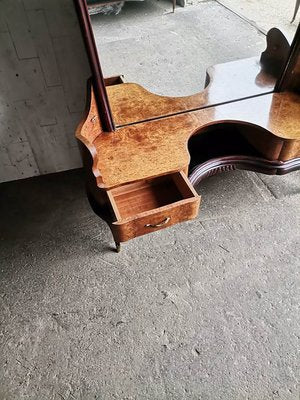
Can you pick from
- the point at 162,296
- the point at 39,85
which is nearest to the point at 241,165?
the point at 162,296

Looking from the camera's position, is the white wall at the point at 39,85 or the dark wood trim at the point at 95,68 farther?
the white wall at the point at 39,85

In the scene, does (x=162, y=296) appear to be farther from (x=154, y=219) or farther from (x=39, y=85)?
(x=39, y=85)

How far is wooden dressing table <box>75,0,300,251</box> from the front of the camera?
813 mm

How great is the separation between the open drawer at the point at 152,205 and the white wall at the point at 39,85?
0.46m

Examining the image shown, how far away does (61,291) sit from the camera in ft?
3.37

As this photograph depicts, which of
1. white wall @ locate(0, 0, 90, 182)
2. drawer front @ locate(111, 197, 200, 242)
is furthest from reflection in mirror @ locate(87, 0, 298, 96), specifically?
drawer front @ locate(111, 197, 200, 242)

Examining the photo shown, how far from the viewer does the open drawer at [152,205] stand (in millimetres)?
763

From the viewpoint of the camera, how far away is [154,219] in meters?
0.78

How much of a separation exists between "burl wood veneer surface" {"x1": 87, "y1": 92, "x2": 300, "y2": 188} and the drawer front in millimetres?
117

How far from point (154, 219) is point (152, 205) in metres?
0.14

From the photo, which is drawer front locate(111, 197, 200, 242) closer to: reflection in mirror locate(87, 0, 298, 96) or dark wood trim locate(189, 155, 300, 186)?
dark wood trim locate(189, 155, 300, 186)

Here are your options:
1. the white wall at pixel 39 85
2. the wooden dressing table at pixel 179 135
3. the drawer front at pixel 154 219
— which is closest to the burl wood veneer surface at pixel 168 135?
the wooden dressing table at pixel 179 135

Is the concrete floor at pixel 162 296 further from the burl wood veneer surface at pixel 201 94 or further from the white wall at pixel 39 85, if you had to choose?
the white wall at pixel 39 85

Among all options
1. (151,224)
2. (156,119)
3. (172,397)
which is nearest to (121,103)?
(156,119)
